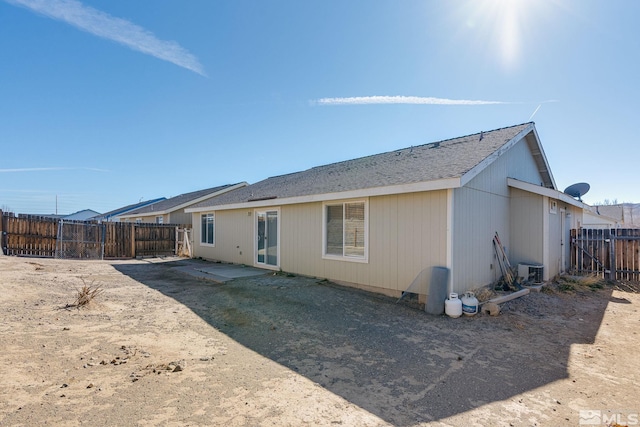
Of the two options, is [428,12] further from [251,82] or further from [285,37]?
[251,82]

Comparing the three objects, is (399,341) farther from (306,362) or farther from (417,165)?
(417,165)

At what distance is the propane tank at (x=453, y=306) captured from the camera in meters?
5.62

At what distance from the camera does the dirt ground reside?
2543 mm

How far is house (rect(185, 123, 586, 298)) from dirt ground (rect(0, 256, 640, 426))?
1.14m

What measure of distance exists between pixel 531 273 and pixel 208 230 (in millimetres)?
12468

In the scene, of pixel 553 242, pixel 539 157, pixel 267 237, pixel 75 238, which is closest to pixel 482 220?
pixel 553 242

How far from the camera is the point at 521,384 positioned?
3160 mm

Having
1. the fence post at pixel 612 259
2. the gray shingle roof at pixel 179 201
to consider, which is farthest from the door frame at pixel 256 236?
the gray shingle roof at pixel 179 201

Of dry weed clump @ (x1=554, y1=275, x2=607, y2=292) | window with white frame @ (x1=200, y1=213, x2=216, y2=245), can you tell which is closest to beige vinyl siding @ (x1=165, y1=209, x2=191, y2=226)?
window with white frame @ (x1=200, y1=213, x2=216, y2=245)

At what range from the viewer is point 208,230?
14.3m

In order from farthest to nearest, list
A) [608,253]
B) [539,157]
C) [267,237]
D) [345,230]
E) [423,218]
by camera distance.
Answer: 1. [267,237]
2. [539,157]
3. [608,253]
4. [345,230]
5. [423,218]

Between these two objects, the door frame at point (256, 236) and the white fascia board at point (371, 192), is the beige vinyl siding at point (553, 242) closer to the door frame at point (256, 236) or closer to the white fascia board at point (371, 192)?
the white fascia board at point (371, 192)

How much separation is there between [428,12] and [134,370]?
955 centimetres

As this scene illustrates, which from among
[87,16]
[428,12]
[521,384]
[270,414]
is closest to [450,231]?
[521,384]
